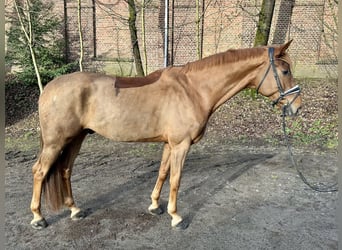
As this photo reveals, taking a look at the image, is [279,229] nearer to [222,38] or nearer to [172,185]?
[172,185]

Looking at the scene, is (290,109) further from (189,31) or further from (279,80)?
(189,31)

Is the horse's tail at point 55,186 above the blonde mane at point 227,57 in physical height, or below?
below

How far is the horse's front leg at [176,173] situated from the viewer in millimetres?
3240

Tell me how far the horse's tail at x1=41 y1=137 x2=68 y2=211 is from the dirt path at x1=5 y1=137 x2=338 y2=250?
233mm

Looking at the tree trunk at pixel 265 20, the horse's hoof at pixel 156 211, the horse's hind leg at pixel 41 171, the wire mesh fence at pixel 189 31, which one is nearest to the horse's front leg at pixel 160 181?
the horse's hoof at pixel 156 211

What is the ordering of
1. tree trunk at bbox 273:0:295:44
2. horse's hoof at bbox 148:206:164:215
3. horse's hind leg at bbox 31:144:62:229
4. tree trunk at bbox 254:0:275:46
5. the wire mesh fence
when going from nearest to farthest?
horse's hind leg at bbox 31:144:62:229, horse's hoof at bbox 148:206:164:215, tree trunk at bbox 254:0:275:46, the wire mesh fence, tree trunk at bbox 273:0:295:44

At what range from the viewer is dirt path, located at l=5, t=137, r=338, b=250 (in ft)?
10.5

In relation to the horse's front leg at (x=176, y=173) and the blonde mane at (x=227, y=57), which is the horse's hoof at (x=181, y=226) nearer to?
the horse's front leg at (x=176, y=173)

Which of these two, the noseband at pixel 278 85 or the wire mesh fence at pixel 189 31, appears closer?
the noseband at pixel 278 85

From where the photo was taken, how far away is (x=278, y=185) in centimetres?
456

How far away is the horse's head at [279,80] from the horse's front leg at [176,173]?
3.11ft

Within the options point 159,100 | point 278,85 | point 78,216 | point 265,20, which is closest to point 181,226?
point 78,216

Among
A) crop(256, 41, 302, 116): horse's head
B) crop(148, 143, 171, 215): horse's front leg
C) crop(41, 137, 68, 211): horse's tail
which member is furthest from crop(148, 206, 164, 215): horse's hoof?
crop(256, 41, 302, 116): horse's head

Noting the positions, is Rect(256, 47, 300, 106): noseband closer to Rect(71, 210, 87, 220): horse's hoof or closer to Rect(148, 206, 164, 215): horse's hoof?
Rect(148, 206, 164, 215): horse's hoof
